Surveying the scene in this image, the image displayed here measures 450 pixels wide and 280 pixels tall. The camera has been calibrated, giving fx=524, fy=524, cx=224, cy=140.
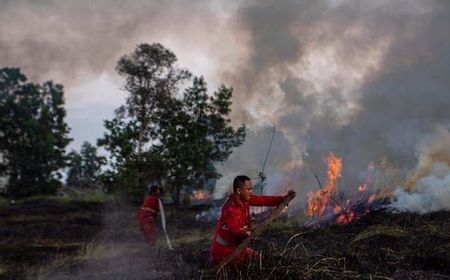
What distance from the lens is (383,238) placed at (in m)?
11.9

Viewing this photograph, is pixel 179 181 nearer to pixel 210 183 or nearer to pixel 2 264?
pixel 210 183

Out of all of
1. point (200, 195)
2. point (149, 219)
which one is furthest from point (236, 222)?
point (200, 195)

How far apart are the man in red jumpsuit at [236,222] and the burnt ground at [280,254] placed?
0.79 ft

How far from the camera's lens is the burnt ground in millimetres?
7621

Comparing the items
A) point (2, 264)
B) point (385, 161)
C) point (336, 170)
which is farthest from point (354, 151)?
point (2, 264)

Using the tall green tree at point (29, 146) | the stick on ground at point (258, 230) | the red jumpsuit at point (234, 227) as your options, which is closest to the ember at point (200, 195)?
the tall green tree at point (29, 146)

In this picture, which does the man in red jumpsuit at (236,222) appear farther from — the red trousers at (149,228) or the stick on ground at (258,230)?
the red trousers at (149,228)

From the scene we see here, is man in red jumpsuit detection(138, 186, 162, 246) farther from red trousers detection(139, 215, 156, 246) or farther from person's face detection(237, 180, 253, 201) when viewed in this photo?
person's face detection(237, 180, 253, 201)

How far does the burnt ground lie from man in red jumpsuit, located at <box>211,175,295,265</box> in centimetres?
24

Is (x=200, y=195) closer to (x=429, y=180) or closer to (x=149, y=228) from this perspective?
(x=149, y=228)

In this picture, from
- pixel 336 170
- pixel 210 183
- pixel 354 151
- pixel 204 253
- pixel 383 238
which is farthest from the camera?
pixel 210 183

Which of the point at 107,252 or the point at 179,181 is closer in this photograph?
the point at 107,252

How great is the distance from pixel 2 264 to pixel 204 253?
4.86m

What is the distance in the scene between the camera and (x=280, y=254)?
7.59 m
